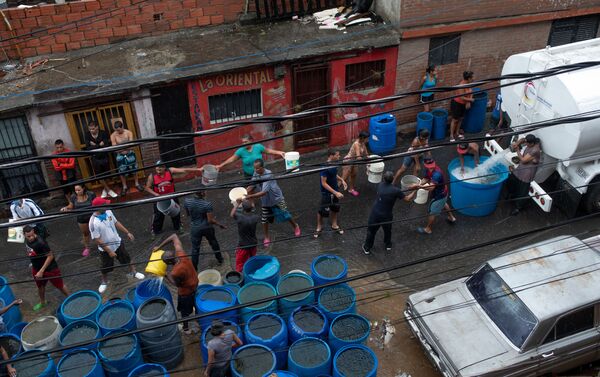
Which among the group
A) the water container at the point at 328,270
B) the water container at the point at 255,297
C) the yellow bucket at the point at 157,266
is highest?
the yellow bucket at the point at 157,266

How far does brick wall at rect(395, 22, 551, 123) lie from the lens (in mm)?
12711

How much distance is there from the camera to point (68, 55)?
1177 cm

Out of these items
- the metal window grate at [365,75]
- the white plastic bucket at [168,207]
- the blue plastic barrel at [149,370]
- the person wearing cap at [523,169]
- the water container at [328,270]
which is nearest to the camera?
the blue plastic barrel at [149,370]

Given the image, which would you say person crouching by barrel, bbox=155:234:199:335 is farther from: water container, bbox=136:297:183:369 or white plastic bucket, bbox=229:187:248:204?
white plastic bucket, bbox=229:187:248:204

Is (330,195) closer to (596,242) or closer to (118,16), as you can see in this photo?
(596,242)

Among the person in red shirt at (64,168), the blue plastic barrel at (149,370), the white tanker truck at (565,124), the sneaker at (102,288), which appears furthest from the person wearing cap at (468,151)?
the person in red shirt at (64,168)

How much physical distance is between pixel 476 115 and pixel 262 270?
7.38 metres

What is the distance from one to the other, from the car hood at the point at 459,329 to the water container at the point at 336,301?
3.27ft

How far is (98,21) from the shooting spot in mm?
11844

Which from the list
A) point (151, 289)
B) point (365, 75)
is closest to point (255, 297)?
point (151, 289)

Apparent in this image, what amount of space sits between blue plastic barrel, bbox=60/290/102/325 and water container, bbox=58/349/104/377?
2.09 ft

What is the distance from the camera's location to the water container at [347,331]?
23.3 ft

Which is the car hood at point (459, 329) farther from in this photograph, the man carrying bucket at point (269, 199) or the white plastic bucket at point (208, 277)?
the white plastic bucket at point (208, 277)

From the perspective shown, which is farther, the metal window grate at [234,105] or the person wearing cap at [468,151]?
the metal window grate at [234,105]
